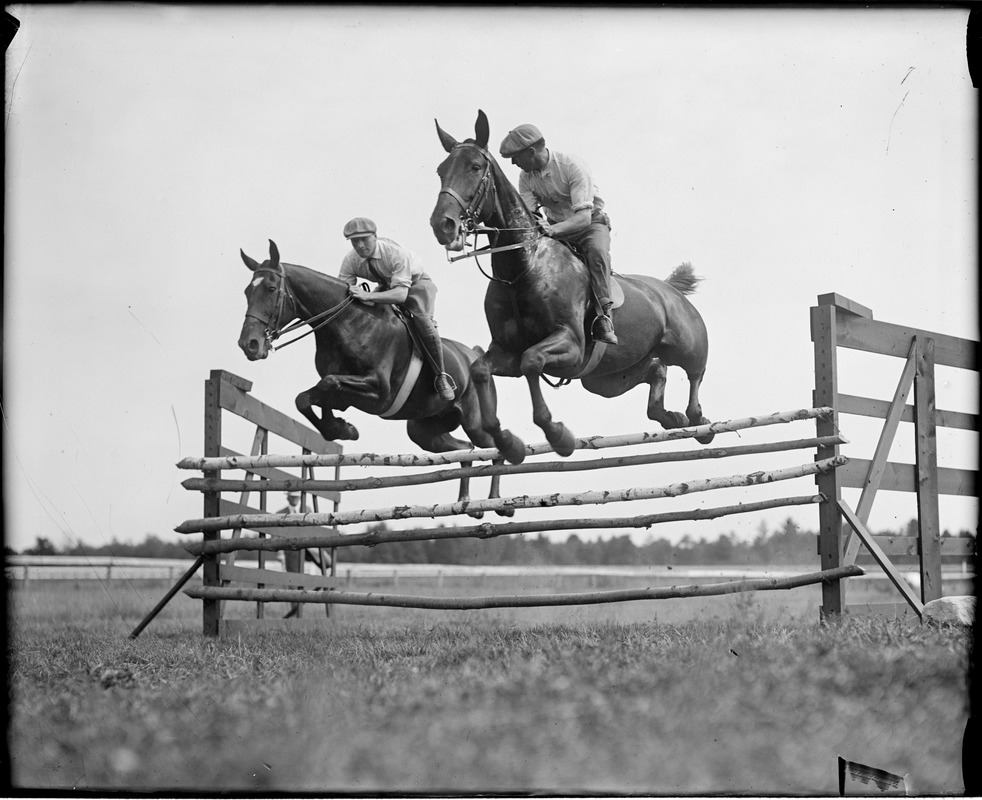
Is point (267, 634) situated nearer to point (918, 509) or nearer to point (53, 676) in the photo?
point (53, 676)

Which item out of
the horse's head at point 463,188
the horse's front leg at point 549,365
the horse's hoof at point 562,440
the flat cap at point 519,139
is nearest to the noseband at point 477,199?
the horse's head at point 463,188

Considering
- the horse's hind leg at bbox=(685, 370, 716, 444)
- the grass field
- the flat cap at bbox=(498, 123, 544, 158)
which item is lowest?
the grass field

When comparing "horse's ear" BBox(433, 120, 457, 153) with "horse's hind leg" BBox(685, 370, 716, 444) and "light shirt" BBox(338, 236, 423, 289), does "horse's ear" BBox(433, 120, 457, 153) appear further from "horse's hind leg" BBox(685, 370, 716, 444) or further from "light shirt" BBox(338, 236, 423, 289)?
"horse's hind leg" BBox(685, 370, 716, 444)

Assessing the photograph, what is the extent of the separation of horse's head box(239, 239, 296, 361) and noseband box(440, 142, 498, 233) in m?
1.39

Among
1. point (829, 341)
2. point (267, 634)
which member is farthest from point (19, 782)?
point (829, 341)

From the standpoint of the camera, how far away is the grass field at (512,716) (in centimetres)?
464

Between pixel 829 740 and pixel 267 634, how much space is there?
3.68 metres

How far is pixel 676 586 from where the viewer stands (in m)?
6.08

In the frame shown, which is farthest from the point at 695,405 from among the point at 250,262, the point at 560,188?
the point at 250,262

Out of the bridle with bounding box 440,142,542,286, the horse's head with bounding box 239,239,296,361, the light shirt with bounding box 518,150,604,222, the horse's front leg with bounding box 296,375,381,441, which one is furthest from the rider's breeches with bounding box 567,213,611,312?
the horse's head with bounding box 239,239,296,361

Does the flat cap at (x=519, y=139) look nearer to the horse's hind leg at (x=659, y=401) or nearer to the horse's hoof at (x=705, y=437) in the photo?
the horse's hind leg at (x=659, y=401)

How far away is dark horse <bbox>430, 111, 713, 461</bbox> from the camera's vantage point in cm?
598

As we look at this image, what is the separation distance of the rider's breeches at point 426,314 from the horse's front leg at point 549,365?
985 millimetres

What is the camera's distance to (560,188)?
6.46 m
